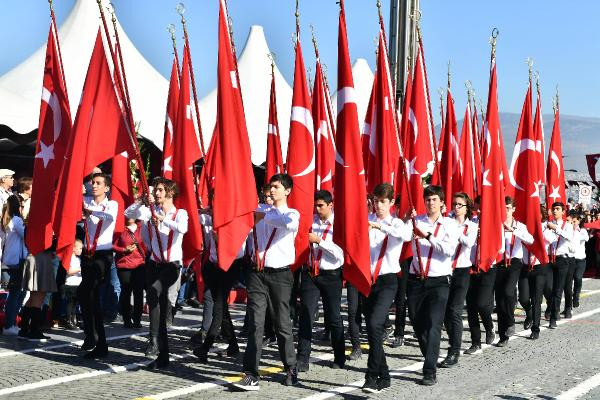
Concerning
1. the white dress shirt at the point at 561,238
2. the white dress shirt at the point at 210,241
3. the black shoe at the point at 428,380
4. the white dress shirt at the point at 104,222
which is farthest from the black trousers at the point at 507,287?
the white dress shirt at the point at 104,222

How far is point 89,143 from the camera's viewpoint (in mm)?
9578

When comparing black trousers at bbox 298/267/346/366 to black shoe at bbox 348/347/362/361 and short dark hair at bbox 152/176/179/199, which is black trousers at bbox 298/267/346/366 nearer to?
black shoe at bbox 348/347/362/361

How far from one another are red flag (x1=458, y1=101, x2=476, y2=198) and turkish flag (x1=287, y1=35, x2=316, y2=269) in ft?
16.6

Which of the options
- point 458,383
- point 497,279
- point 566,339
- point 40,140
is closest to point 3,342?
point 40,140

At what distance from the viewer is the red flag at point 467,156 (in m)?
15.8

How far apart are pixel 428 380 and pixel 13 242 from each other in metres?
5.49

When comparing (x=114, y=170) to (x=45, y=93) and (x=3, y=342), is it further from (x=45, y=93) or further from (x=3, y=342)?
(x=3, y=342)

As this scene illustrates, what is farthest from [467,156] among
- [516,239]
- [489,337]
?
[489,337]

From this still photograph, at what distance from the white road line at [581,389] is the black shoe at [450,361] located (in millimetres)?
1393

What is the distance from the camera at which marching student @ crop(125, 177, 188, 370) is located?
376 inches

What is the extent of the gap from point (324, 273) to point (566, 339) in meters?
4.51

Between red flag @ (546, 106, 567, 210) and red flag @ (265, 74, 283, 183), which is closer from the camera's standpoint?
red flag @ (265, 74, 283, 183)

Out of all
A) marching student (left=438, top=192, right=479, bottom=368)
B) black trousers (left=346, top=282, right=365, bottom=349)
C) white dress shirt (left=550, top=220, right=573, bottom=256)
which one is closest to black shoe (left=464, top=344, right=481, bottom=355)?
marching student (left=438, top=192, right=479, bottom=368)

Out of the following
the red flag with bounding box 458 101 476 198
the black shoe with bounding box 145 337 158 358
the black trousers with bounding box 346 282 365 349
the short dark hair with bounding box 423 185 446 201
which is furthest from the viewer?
the red flag with bounding box 458 101 476 198
